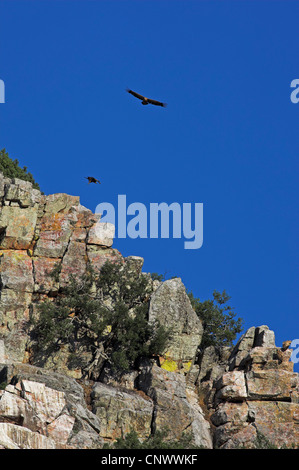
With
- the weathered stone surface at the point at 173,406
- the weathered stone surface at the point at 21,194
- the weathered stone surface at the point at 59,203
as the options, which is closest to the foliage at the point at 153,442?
the weathered stone surface at the point at 173,406

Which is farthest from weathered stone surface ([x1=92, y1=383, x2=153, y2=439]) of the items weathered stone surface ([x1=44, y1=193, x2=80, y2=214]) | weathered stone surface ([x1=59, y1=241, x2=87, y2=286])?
weathered stone surface ([x1=44, y1=193, x2=80, y2=214])

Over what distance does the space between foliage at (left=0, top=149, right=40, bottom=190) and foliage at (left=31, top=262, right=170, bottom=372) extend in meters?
19.1

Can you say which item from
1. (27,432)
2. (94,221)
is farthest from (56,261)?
(27,432)

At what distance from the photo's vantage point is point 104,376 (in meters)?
64.0

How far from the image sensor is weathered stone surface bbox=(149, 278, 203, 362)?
2601 inches

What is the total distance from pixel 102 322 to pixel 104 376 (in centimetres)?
389

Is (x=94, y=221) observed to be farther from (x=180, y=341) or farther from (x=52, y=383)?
(x=52, y=383)

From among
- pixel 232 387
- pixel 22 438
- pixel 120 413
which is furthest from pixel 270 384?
pixel 22 438

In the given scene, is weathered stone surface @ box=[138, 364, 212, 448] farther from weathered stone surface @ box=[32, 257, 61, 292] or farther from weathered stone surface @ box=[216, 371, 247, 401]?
weathered stone surface @ box=[32, 257, 61, 292]

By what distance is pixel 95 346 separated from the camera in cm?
6488

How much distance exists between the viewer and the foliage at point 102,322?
63719mm

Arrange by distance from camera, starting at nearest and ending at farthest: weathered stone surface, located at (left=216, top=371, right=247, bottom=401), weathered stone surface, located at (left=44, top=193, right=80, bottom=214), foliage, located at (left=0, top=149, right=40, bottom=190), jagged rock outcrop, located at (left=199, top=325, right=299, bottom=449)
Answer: jagged rock outcrop, located at (left=199, top=325, right=299, bottom=449), weathered stone surface, located at (left=216, top=371, right=247, bottom=401), weathered stone surface, located at (left=44, top=193, right=80, bottom=214), foliage, located at (left=0, top=149, right=40, bottom=190)

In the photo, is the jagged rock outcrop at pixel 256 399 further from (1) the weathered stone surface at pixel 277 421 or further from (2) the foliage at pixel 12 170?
(2) the foliage at pixel 12 170
